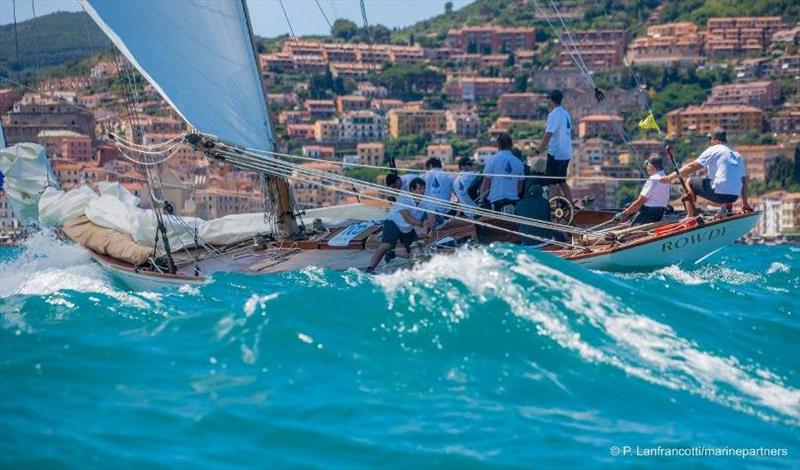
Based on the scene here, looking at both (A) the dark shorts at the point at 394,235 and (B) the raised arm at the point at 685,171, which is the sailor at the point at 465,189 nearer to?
(A) the dark shorts at the point at 394,235

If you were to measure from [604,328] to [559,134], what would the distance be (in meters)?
5.32

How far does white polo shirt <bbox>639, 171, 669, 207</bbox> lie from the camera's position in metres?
16.6

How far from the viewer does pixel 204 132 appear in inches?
675

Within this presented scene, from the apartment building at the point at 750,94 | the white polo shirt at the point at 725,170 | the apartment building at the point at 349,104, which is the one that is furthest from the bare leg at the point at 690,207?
the apartment building at the point at 349,104

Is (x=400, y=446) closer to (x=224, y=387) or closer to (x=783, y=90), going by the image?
(x=224, y=387)

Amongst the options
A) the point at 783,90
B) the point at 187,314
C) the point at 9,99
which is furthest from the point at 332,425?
the point at 783,90

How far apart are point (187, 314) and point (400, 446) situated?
4.01 metres

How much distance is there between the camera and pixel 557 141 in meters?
16.9

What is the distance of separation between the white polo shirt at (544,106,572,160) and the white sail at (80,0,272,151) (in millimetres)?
3293

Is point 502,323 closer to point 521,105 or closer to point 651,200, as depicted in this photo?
point 651,200

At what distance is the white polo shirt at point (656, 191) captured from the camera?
54.4ft

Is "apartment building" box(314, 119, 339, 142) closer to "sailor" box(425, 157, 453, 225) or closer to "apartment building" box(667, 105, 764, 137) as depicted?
"apartment building" box(667, 105, 764, 137)

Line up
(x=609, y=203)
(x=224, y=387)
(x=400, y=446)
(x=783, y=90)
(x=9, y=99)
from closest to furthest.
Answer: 1. (x=400, y=446)
2. (x=224, y=387)
3. (x=9, y=99)
4. (x=609, y=203)
5. (x=783, y=90)

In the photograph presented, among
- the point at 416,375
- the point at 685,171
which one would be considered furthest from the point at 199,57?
the point at 416,375
